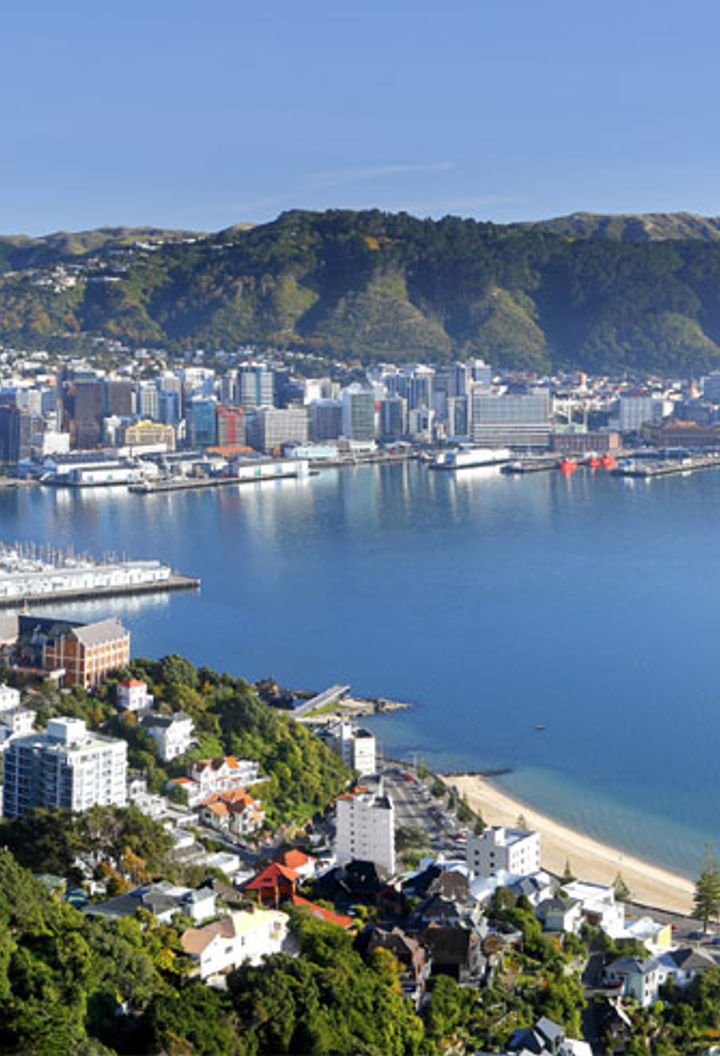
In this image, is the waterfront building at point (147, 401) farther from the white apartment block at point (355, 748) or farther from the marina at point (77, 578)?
the white apartment block at point (355, 748)

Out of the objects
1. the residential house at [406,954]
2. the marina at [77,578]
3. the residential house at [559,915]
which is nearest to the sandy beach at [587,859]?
the residential house at [559,915]

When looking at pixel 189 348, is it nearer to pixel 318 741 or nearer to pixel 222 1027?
pixel 318 741

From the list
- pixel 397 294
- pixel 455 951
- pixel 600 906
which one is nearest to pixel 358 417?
pixel 397 294

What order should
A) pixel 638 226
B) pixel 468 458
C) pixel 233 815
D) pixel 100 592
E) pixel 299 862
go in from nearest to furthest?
1. pixel 299 862
2. pixel 233 815
3. pixel 100 592
4. pixel 468 458
5. pixel 638 226

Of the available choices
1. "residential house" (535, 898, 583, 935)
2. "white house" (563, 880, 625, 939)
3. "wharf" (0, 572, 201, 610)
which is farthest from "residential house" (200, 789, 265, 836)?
"wharf" (0, 572, 201, 610)

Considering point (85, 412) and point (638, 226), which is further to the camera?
point (638, 226)

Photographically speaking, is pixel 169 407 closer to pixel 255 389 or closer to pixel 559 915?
pixel 255 389

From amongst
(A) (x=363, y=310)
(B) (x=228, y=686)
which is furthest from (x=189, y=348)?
(B) (x=228, y=686)
